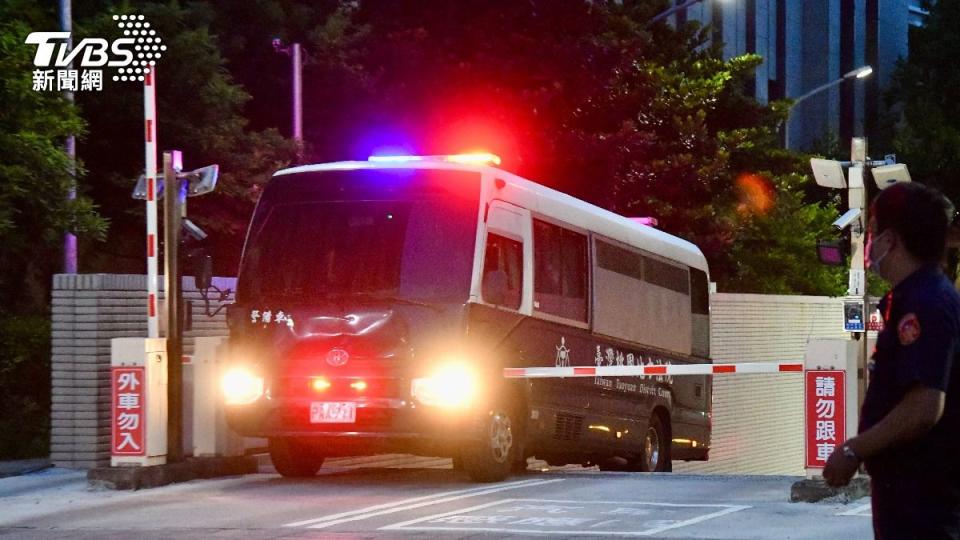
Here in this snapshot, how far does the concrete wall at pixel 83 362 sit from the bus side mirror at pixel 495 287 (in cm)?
Answer: 335

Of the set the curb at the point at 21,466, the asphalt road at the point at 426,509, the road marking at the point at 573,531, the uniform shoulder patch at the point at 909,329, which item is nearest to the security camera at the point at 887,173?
the asphalt road at the point at 426,509

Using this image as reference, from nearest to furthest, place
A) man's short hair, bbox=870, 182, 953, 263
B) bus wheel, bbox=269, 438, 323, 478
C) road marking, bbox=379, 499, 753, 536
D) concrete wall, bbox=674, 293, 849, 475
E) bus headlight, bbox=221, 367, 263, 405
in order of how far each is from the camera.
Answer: man's short hair, bbox=870, 182, 953, 263
road marking, bbox=379, 499, 753, 536
bus headlight, bbox=221, 367, 263, 405
bus wheel, bbox=269, 438, 323, 478
concrete wall, bbox=674, 293, 849, 475

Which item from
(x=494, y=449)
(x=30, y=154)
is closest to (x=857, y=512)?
(x=494, y=449)

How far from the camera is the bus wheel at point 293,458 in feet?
50.5

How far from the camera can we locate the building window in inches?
622

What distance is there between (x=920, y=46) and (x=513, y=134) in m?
39.5

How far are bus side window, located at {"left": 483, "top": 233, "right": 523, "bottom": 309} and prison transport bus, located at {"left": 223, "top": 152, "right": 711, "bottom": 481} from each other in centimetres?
3

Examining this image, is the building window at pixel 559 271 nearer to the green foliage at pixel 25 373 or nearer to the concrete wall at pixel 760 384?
the green foliage at pixel 25 373

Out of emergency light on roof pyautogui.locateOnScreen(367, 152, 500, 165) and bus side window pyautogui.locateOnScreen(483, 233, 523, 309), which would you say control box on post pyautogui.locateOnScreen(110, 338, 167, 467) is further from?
bus side window pyautogui.locateOnScreen(483, 233, 523, 309)

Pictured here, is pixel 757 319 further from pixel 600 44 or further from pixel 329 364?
pixel 329 364

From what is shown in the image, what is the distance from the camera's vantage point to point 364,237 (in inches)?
570

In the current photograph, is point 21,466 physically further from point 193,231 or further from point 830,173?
point 830,173

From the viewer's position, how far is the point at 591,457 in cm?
1877

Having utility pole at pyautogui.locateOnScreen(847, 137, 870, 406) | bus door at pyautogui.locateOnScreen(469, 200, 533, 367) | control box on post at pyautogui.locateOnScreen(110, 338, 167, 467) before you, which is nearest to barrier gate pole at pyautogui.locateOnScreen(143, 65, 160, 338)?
control box on post at pyautogui.locateOnScreen(110, 338, 167, 467)
